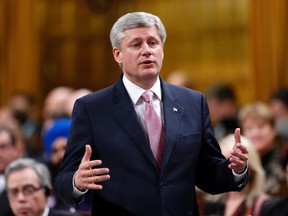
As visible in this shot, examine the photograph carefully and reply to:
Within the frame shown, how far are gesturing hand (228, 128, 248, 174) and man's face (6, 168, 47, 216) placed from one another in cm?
184

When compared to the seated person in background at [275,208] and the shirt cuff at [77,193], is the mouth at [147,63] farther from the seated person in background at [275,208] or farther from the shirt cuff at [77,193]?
the seated person in background at [275,208]

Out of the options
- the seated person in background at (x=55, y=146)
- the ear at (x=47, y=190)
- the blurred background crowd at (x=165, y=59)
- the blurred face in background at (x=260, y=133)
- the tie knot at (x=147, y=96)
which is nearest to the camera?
the tie knot at (x=147, y=96)

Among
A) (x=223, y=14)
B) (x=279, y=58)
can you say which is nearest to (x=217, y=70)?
(x=223, y=14)

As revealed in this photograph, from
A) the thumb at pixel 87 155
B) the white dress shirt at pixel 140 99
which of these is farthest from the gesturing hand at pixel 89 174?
the white dress shirt at pixel 140 99

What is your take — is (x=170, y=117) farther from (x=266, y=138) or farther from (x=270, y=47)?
(x=270, y=47)

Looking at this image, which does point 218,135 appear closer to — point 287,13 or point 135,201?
point 287,13

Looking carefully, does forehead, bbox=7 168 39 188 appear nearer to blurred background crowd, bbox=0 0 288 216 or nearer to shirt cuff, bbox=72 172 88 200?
shirt cuff, bbox=72 172 88 200

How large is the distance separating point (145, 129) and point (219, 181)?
39 cm

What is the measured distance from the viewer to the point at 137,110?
400 centimetres

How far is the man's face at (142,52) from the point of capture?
3.86 meters

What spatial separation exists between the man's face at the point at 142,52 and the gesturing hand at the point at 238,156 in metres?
0.44

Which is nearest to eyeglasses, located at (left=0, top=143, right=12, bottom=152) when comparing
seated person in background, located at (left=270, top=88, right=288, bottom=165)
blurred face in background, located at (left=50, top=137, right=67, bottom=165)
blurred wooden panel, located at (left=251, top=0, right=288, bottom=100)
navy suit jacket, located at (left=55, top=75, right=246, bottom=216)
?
blurred face in background, located at (left=50, top=137, right=67, bottom=165)

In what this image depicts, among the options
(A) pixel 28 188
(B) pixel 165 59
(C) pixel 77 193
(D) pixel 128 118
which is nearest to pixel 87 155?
(C) pixel 77 193

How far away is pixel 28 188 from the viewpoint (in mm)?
5453
